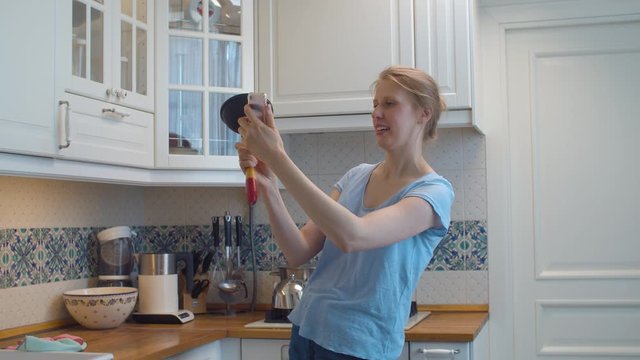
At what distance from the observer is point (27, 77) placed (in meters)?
2.12

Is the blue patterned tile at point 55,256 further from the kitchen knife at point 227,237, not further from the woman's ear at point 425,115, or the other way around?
the woman's ear at point 425,115

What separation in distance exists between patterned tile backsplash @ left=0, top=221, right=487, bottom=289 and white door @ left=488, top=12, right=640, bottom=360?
124 mm

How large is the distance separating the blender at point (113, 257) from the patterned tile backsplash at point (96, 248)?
0.14 feet

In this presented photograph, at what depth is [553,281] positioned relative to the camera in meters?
3.04

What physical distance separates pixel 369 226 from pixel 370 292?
0.58 ft

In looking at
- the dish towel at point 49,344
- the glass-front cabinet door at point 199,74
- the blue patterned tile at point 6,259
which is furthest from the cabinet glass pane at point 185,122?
the dish towel at point 49,344

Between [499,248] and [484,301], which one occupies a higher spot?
[499,248]

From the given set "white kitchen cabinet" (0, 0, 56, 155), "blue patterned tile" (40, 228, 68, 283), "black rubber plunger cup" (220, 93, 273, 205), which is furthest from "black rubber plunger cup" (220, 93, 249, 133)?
"blue patterned tile" (40, 228, 68, 283)

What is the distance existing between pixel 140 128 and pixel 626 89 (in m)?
1.72

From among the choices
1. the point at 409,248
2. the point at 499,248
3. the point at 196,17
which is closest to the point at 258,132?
the point at 409,248

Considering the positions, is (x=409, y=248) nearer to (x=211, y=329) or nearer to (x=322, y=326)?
(x=322, y=326)

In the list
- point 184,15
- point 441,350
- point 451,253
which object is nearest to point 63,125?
point 184,15

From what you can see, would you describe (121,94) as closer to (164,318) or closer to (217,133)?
(217,133)

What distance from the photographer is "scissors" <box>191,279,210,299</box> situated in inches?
120
